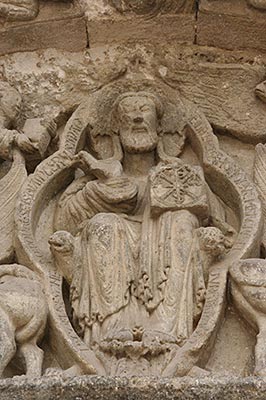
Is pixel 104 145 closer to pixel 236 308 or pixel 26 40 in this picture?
pixel 26 40

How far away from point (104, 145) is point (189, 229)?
113 centimetres

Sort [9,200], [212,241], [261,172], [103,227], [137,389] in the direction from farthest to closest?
1. [261,172]
2. [9,200]
3. [103,227]
4. [212,241]
5. [137,389]

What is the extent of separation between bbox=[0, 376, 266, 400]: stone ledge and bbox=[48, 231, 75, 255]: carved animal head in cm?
134

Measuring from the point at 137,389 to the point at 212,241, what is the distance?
1389 millimetres

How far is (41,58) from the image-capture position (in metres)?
7.19

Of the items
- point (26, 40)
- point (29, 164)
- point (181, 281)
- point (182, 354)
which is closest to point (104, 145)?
point (29, 164)

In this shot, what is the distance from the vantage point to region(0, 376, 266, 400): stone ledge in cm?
450

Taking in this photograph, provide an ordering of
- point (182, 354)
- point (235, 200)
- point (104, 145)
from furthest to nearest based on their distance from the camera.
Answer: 1. point (104, 145)
2. point (235, 200)
3. point (182, 354)

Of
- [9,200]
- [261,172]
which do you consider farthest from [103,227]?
[261,172]

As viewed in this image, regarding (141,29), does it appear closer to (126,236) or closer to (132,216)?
(132,216)

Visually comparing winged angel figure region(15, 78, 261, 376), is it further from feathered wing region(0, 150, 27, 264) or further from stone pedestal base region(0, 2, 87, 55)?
stone pedestal base region(0, 2, 87, 55)

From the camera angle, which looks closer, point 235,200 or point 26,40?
point 235,200

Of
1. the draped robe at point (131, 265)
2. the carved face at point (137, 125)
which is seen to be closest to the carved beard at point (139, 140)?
the carved face at point (137, 125)

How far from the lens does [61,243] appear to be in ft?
19.2
